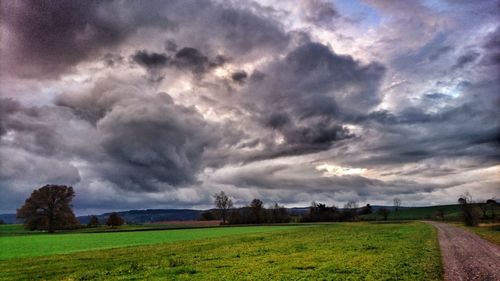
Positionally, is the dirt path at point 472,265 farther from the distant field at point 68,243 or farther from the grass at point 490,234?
the distant field at point 68,243

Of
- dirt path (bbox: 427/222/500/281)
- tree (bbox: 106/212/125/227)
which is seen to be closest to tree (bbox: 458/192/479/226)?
dirt path (bbox: 427/222/500/281)

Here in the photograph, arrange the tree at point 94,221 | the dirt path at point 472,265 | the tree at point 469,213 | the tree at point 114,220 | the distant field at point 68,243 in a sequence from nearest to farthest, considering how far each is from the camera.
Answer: the dirt path at point 472,265
the distant field at point 68,243
the tree at point 469,213
the tree at point 114,220
the tree at point 94,221

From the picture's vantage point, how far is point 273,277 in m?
24.2

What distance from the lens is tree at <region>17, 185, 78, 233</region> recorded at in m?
121

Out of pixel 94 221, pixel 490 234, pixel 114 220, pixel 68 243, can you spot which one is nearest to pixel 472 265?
pixel 490 234

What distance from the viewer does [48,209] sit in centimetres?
12350

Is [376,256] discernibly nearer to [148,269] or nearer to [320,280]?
[320,280]

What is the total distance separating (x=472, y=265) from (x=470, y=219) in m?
86.2

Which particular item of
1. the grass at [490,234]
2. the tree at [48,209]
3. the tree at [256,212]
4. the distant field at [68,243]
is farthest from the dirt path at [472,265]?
the tree at [256,212]

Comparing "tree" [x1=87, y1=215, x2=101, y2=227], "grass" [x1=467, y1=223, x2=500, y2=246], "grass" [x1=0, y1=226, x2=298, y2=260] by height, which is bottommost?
"grass" [x1=467, y1=223, x2=500, y2=246]

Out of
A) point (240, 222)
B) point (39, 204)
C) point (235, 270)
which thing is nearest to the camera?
point (235, 270)

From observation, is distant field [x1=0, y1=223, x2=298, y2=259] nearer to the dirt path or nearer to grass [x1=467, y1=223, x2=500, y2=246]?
the dirt path

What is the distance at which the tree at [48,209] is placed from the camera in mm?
120562

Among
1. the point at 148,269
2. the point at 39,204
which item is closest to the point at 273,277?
the point at 148,269
